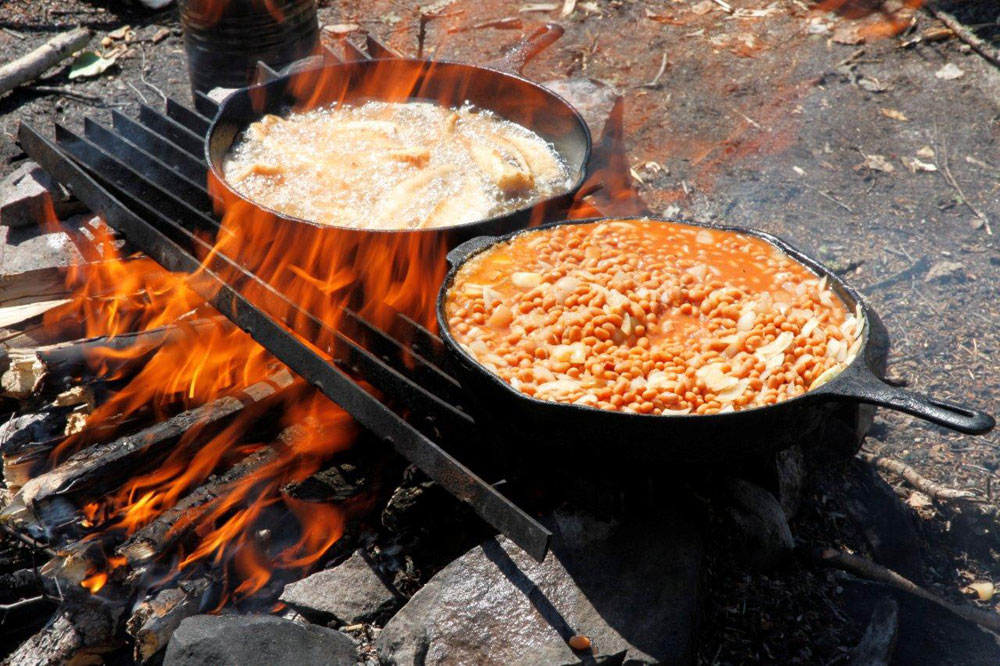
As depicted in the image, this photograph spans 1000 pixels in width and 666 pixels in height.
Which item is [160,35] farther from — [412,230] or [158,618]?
[158,618]

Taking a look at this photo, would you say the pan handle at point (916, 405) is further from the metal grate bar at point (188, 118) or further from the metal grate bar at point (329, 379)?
the metal grate bar at point (188, 118)

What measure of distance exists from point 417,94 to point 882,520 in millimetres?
3411

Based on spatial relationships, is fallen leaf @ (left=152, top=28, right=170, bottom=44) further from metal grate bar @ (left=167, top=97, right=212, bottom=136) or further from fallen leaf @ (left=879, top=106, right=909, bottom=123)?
fallen leaf @ (left=879, top=106, right=909, bottom=123)

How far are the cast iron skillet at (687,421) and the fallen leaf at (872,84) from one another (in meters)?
4.97

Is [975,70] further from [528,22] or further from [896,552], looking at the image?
[896,552]

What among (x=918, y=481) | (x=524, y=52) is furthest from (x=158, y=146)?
(x=918, y=481)

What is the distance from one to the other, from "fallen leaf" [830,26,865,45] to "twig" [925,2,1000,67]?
2.38 ft

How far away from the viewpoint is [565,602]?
114 inches

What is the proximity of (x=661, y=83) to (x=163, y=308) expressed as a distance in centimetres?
490

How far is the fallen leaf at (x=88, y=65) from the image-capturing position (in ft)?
24.7

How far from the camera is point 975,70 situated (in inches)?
273

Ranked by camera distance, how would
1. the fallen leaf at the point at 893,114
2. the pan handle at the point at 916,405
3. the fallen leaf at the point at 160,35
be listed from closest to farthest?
the pan handle at the point at 916,405 → the fallen leaf at the point at 893,114 → the fallen leaf at the point at 160,35

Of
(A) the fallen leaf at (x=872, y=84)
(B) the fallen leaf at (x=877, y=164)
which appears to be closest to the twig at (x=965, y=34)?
(A) the fallen leaf at (x=872, y=84)

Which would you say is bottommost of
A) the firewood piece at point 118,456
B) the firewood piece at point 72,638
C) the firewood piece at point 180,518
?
the firewood piece at point 72,638
